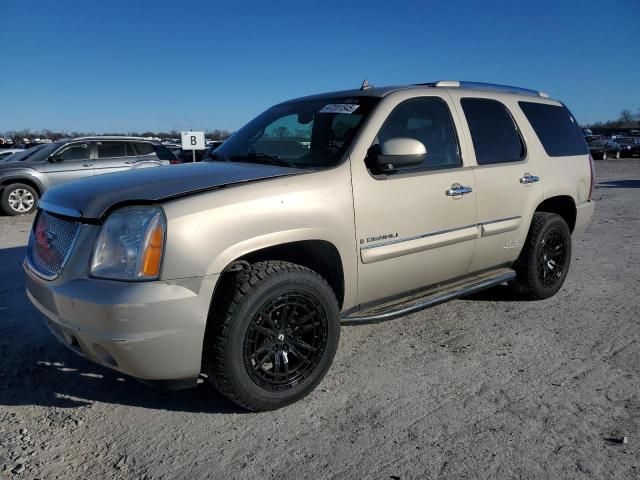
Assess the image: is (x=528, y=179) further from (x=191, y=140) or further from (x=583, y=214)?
(x=191, y=140)

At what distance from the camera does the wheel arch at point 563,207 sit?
4832 mm

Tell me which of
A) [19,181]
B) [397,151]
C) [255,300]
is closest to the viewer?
[255,300]

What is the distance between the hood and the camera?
261 cm

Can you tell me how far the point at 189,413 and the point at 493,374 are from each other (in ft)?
6.15

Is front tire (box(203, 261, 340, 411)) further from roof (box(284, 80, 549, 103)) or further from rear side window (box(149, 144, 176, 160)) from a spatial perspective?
rear side window (box(149, 144, 176, 160))

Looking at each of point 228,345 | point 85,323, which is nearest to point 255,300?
point 228,345

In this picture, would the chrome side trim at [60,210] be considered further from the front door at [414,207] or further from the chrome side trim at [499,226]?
the chrome side trim at [499,226]

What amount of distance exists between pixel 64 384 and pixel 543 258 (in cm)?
393

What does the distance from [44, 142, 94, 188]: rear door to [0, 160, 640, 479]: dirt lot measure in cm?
799

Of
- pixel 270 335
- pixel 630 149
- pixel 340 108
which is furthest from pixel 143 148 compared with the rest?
pixel 630 149

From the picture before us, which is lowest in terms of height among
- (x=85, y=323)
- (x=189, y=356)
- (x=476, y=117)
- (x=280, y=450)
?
(x=280, y=450)

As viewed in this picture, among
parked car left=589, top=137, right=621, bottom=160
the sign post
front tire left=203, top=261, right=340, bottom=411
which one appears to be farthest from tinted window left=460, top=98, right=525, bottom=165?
parked car left=589, top=137, right=621, bottom=160

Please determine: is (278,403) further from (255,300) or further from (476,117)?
(476,117)

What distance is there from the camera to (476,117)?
4.10 meters
